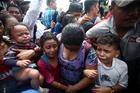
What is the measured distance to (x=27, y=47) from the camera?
1718 mm

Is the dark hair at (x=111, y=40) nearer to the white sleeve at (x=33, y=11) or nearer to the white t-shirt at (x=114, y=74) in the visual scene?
the white t-shirt at (x=114, y=74)

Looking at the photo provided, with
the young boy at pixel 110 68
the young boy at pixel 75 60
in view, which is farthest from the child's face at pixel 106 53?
the young boy at pixel 75 60

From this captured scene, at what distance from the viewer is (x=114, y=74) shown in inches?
61.2

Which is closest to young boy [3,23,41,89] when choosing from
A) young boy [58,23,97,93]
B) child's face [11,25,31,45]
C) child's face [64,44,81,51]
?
child's face [11,25,31,45]

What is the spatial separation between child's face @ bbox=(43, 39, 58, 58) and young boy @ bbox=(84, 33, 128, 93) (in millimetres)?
659

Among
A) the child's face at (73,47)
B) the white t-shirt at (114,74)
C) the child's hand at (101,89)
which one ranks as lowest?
the child's hand at (101,89)

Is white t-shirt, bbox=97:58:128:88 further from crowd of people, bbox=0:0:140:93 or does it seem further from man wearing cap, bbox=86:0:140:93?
man wearing cap, bbox=86:0:140:93

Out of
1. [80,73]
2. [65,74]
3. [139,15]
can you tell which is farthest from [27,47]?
[139,15]

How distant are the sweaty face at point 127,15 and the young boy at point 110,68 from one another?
22 cm

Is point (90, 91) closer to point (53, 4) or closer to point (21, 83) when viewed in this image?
point (21, 83)

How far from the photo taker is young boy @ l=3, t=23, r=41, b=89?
1428 millimetres

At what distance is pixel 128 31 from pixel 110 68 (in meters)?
0.62

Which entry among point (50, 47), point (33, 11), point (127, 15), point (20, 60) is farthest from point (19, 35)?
point (127, 15)

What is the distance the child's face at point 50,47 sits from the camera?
1.51 metres
